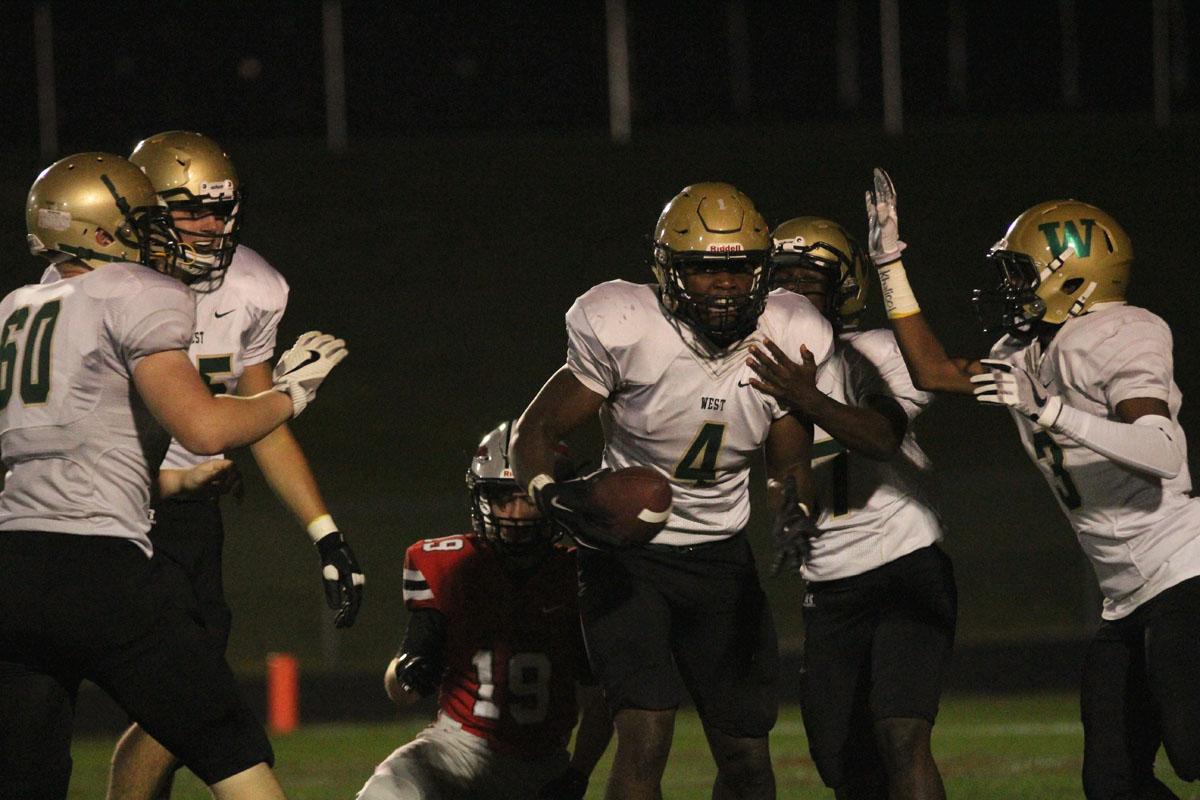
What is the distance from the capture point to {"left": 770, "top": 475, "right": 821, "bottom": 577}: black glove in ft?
14.1

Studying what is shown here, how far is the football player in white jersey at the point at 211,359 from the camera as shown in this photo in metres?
4.68

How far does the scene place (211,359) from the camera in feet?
16.0

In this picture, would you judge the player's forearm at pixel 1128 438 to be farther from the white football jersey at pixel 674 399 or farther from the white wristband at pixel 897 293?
the white football jersey at pixel 674 399

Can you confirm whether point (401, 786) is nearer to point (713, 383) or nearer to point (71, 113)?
point (713, 383)

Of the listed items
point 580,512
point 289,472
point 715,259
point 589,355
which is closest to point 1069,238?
point 715,259

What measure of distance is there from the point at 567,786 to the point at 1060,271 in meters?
1.84

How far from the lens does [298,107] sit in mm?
18781

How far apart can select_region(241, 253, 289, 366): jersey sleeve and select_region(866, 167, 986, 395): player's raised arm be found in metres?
1.67

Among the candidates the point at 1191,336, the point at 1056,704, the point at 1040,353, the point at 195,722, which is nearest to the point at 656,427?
the point at 1040,353

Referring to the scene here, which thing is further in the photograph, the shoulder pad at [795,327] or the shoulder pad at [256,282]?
the shoulder pad at [256,282]

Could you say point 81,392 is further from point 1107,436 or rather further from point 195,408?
point 1107,436

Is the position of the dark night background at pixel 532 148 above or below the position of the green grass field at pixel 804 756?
above

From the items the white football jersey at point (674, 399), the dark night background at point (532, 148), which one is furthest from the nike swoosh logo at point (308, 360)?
the dark night background at point (532, 148)

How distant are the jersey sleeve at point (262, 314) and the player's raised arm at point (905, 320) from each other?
5.49 ft
